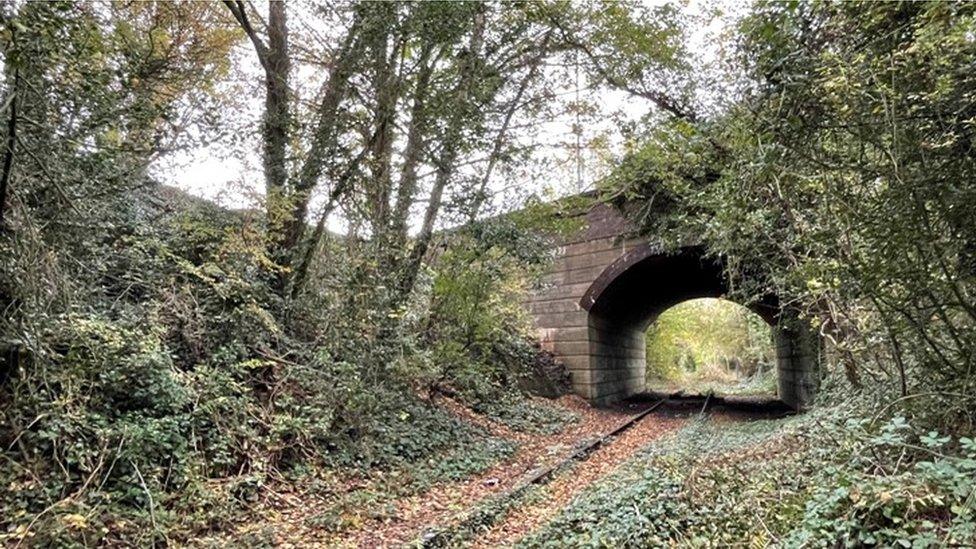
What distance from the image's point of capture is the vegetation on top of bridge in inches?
118

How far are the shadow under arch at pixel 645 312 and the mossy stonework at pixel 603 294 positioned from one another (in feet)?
0.08

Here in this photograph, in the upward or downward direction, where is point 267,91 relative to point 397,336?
upward

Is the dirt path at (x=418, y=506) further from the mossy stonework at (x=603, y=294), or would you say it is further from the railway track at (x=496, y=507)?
the mossy stonework at (x=603, y=294)

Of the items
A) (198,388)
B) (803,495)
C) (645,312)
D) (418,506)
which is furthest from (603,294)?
(198,388)

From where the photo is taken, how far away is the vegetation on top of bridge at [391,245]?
300 centimetres

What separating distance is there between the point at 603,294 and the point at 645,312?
534 cm

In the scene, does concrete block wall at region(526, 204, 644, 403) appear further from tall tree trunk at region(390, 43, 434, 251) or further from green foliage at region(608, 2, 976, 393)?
green foliage at region(608, 2, 976, 393)

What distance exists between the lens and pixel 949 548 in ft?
8.00

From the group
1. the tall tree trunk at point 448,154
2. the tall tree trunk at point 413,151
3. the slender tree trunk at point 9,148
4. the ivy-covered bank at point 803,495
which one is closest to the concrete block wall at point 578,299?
the tall tree trunk at point 448,154

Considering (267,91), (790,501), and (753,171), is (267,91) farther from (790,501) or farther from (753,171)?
(790,501)

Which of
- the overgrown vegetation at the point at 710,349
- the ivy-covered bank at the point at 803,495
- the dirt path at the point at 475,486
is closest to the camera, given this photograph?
the ivy-covered bank at the point at 803,495

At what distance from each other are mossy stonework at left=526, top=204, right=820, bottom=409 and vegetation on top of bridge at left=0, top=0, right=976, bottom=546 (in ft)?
7.76

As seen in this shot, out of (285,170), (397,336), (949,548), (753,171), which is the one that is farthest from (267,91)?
(949,548)

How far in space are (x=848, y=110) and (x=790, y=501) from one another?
2622 mm
